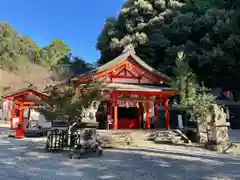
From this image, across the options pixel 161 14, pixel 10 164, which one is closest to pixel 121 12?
pixel 161 14

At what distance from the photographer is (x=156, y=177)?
4.42m

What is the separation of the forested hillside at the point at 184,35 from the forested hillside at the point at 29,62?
9.91 metres

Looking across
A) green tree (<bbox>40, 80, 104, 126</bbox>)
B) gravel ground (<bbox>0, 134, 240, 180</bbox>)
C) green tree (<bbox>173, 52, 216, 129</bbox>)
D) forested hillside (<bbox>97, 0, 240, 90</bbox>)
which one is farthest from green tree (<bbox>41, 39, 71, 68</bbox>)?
gravel ground (<bbox>0, 134, 240, 180</bbox>)

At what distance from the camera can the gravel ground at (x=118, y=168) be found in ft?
14.7

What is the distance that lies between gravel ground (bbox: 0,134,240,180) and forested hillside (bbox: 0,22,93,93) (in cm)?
2435

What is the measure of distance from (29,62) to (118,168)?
137ft

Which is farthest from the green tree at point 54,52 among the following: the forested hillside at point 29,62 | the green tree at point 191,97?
the green tree at point 191,97

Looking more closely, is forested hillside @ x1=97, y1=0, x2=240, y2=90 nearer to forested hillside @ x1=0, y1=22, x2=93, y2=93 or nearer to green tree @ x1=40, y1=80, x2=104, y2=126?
forested hillside @ x1=0, y1=22, x2=93, y2=93

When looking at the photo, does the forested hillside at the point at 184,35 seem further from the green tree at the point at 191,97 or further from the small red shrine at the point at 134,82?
the small red shrine at the point at 134,82

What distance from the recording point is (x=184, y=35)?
848 inches

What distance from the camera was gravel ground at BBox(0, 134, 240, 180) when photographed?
14.7ft

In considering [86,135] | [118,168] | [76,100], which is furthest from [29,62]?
[118,168]

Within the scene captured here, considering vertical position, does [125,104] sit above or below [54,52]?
below

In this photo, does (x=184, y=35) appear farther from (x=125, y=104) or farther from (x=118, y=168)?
(x=118, y=168)
